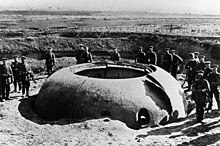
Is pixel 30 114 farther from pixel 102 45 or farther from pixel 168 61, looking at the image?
pixel 102 45

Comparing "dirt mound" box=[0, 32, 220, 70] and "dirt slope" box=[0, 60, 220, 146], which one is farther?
"dirt mound" box=[0, 32, 220, 70]

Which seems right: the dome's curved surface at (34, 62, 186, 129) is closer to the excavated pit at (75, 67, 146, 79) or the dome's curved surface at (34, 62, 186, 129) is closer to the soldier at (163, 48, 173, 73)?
the excavated pit at (75, 67, 146, 79)

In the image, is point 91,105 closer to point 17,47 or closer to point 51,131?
point 51,131

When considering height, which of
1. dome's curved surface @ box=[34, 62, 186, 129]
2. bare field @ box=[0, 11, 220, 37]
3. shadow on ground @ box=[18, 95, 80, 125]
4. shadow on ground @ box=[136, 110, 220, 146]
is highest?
bare field @ box=[0, 11, 220, 37]

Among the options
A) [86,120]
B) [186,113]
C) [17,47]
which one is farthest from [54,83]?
[17,47]

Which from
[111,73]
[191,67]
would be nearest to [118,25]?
[191,67]

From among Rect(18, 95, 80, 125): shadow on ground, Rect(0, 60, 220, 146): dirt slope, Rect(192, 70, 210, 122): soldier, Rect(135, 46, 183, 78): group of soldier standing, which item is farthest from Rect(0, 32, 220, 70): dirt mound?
Rect(0, 60, 220, 146): dirt slope

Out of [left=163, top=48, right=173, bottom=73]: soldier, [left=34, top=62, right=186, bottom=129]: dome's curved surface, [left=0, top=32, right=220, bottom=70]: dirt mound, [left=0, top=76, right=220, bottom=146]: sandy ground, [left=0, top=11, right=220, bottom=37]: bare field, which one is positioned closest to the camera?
[left=0, top=76, right=220, bottom=146]: sandy ground
